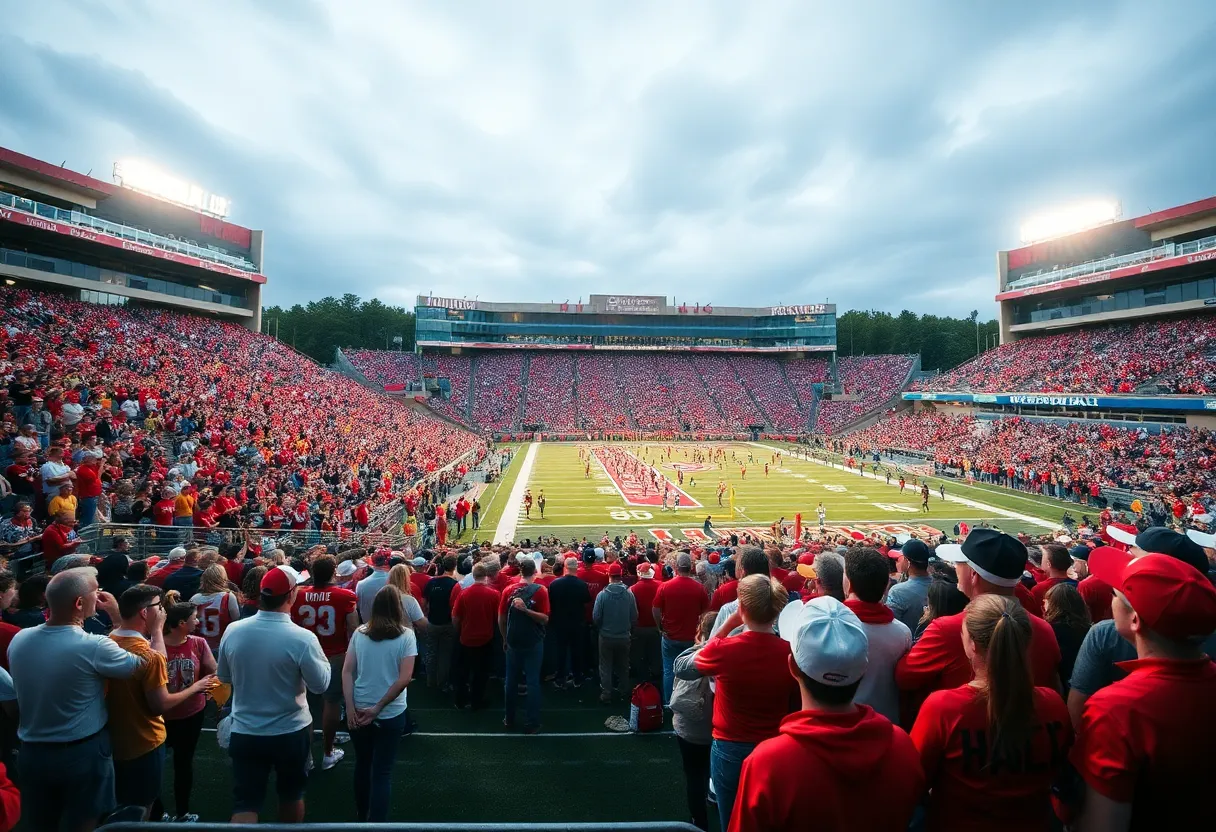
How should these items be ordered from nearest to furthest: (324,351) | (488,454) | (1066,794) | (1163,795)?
(1163,795), (1066,794), (488,454), (324,351)

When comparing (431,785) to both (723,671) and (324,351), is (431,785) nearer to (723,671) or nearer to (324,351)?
(723,671)

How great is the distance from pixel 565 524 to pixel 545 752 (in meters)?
19.3

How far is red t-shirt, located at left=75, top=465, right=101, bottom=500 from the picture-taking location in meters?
11.3

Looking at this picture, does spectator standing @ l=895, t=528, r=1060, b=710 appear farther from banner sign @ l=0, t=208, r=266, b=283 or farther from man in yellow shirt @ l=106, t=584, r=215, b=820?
banner sign @ l=0, t=208, r=266, b=283

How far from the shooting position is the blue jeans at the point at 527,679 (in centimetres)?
597

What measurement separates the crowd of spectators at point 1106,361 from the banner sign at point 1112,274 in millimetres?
4443

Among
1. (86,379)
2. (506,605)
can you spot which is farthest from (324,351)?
(506,605)

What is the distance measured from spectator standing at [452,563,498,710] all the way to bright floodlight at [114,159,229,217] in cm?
5342

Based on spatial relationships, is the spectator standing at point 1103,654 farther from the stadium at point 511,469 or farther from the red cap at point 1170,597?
the red cap at point 1170,597

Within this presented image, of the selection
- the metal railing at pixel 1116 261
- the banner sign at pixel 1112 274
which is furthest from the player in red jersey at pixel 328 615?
the metal railing at pixel 1116 261

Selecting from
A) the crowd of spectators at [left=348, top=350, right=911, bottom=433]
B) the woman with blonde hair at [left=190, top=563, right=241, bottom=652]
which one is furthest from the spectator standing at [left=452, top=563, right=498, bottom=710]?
the crowd of spectators at [left=348, top=350, right=911, bottom=433]

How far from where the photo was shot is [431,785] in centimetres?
507

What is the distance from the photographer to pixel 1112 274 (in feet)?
156

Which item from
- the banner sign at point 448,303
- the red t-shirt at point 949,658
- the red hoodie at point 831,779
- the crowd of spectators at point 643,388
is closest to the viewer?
the red hoodie at point 831,779
